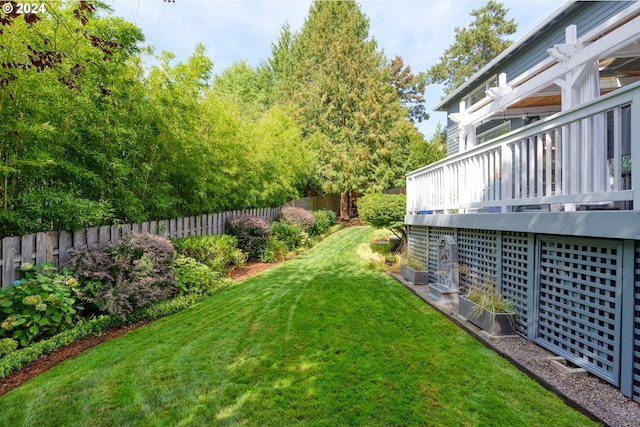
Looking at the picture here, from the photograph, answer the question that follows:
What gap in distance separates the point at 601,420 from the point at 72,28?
611cm

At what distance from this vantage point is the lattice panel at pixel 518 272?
3.41m

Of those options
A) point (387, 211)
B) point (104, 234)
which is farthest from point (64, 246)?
point (387, 211)

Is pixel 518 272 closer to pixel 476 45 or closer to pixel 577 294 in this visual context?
pixel 577 294

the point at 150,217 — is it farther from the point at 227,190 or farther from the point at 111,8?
the point at 111,8

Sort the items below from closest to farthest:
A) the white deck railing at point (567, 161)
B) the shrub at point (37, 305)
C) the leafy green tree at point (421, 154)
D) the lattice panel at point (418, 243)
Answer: the white deck railing at point (567, 161), the shrub at point (37, 305), the lattice panel at point (418, 243), the leafy green tree at point (421, 154)

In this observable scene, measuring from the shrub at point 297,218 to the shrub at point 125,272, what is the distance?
737cm

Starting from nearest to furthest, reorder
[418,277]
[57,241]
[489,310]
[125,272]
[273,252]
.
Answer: [489,310]
[57,241]
[125,272]
[418,277]
[273,252]

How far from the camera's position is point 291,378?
277 centimetres

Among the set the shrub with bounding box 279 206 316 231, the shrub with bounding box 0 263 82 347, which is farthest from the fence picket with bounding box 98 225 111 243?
the shrub with bounding box 279 206 316 231

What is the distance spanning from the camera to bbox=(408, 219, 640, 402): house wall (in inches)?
88.9

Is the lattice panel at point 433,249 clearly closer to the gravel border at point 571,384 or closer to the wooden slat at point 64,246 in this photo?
the gravel border at point 571,384

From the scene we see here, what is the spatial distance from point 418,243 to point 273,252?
413 centimetres

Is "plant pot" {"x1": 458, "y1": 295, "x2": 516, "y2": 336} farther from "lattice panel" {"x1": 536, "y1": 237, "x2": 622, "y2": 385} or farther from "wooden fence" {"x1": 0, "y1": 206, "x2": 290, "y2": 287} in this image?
"wooden fence" {"x1": 0, "y1": 206, "x2": 290, "y2": 287}

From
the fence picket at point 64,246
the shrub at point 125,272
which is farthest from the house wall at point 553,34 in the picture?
the fence picket at point 64,246
